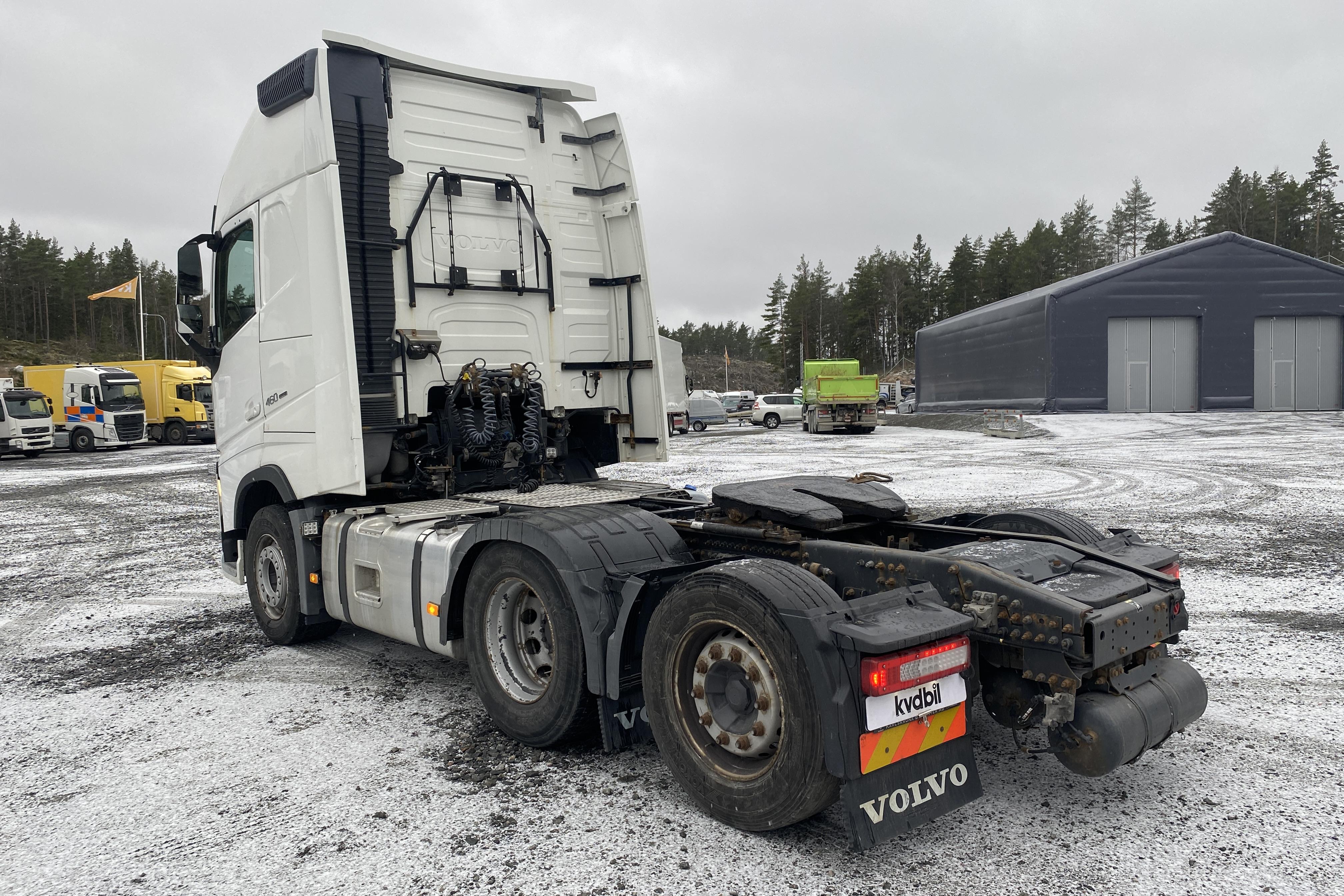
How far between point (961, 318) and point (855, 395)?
660 inches

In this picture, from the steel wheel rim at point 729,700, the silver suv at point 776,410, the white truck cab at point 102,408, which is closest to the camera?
the steel wheel rim at point 729,700

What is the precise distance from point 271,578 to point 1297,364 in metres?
42.2

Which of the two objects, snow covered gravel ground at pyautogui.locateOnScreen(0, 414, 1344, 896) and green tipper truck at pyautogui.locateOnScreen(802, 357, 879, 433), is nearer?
snow covered gravel ground at pyautogui.locateOnScreen(0, 414, 1344, 896)

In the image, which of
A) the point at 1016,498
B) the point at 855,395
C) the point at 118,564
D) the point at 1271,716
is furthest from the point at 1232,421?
the point at 118,564

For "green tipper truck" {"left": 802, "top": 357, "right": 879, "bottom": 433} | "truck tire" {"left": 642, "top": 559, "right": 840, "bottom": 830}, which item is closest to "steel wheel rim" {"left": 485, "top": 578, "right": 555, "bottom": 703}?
"truck tire" {"left": 642, "top": 559, "right": 840, "bottom": 830}

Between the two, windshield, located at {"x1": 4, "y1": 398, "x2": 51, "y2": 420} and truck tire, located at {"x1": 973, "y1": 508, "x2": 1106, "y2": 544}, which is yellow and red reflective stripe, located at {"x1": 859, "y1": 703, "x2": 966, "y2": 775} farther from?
windshield, located at {"x1": 4, "y1": 398, "x2": 51, "y2": 420}

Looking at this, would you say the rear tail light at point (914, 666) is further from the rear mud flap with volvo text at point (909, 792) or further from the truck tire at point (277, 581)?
the truck tire at point (277, 581)

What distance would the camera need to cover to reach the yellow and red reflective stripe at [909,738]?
2963mm

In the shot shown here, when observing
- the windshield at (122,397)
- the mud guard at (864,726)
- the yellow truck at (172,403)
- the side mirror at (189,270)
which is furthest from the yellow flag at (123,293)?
the mud guard at (864,726)

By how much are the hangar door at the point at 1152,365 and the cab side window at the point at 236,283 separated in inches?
1443

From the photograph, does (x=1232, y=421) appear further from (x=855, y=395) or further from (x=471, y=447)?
(x=471, y=447)

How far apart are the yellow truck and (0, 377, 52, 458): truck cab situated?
4.72 m

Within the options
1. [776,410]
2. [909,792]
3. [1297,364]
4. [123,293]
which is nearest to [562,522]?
[909,792]

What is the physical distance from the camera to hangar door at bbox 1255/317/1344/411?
36.8 meters
